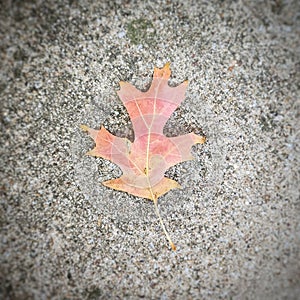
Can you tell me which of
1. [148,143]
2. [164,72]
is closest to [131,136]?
[148,143]

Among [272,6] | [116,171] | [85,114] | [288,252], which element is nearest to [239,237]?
[288,252]

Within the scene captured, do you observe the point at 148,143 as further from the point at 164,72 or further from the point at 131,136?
the point at 164,72

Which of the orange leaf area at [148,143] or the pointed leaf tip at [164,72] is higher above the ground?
the pointed leaf tip at [164,72]

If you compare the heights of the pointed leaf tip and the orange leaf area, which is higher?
the pointed leaf tip

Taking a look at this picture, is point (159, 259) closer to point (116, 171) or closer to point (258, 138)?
point (116, 171)

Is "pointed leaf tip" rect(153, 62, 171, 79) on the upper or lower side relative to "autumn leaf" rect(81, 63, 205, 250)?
upper
